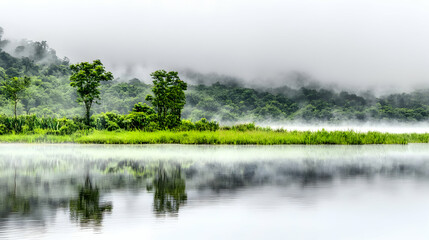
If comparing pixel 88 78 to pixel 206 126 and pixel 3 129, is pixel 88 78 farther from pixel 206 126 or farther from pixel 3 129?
pixel 206 126

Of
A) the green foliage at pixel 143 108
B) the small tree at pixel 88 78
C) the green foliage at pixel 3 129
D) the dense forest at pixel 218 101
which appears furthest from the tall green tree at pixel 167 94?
the dense forest at pixel 218 101

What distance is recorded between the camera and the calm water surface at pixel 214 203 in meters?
5.29

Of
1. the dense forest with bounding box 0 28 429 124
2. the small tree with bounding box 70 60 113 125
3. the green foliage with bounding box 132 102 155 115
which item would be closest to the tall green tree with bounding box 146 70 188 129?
the green foliage with bounding box 132 102 155 115

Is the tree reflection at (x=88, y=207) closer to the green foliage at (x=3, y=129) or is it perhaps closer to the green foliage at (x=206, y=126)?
the green foliage at (x=206, y=126)

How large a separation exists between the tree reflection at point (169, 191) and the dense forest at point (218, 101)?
109 feet

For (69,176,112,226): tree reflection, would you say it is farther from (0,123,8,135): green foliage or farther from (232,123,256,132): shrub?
(0,123,8,135): green foliage

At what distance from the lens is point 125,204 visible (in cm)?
669

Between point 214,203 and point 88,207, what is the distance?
1898 millimetres

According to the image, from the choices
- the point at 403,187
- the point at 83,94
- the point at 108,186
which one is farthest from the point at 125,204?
the point at 83,94

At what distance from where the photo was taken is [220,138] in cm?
2305

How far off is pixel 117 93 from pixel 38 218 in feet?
146

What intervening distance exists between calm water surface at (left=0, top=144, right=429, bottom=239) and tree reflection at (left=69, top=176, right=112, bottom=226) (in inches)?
0.6

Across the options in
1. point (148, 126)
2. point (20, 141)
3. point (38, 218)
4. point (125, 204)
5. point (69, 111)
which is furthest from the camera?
point (69, 111)

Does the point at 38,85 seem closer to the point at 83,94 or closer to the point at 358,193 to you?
the point at 83,94
